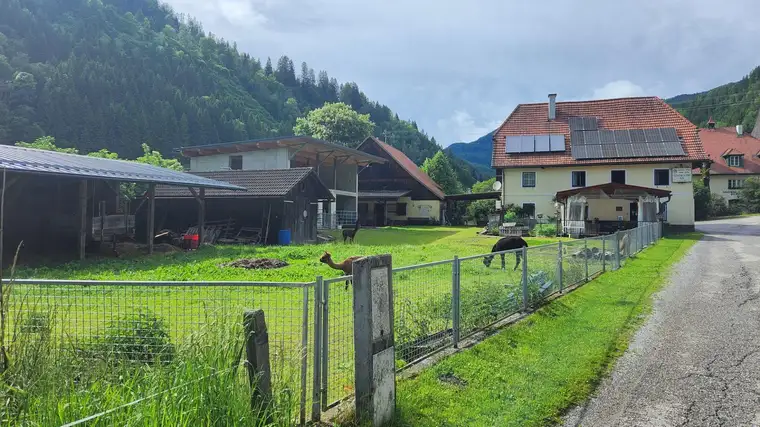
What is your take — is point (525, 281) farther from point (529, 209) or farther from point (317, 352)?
point (529, 209)

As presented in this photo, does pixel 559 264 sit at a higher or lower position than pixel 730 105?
lower

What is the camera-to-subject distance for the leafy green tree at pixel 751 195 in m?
54.0

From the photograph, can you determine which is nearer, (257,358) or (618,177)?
(257,358)

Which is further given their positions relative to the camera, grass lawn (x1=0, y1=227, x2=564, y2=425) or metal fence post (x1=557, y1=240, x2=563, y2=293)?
metal fence post (x1=557, y1=240, x2=563, y2=293)

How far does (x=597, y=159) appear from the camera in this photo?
37.8 metres

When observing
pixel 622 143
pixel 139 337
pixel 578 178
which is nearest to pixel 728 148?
pixel 622 143

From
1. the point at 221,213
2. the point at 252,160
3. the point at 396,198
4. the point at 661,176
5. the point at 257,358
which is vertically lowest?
the point at 257,358

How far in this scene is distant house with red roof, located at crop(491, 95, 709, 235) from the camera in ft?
115

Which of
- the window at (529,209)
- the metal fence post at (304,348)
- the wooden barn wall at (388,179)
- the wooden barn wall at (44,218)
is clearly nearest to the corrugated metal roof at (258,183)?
the wooden barn wall at (44,218)

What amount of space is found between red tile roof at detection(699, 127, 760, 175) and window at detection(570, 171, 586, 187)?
30.0 m

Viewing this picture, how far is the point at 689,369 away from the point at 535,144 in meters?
36.8

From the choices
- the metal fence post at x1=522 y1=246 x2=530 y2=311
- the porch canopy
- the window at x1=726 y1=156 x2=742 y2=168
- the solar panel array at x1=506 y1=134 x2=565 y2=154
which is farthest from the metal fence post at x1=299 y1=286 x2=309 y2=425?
the window at x1=726 y1=156 x2=742 y2=168

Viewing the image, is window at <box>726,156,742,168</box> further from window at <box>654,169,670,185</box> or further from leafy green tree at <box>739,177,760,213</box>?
window at <box>654,169,670,185</box>

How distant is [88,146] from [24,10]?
44088 mm
